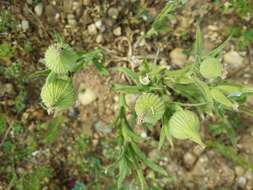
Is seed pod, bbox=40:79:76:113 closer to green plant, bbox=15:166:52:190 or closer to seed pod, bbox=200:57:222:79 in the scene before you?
seed pod, bbox=200:57:222:79

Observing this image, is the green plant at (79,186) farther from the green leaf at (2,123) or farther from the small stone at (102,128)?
the green leaf at (2,123)

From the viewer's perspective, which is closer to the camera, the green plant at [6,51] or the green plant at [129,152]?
the green plant at [129,152]

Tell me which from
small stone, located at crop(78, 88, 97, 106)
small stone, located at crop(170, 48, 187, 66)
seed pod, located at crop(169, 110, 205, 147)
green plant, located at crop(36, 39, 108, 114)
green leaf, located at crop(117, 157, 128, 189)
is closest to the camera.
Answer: seed pod, located at crop(169, 110, 205, 147)

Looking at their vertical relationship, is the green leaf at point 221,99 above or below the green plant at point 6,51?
below

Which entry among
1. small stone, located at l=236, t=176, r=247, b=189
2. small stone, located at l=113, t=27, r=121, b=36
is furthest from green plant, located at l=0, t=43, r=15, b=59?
small stone, located at l=236, t=176, r=247, b=189

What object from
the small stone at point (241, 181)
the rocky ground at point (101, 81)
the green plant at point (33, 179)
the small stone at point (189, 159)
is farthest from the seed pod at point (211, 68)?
the green plant at point (33, 179)

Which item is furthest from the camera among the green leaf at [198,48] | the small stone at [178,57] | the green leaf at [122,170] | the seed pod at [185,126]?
the small stone at [178,57]

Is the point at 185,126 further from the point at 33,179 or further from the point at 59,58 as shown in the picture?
the point at 33,179

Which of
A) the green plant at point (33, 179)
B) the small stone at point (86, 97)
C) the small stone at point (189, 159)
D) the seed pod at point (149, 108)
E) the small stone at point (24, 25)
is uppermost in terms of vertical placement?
the small stone at point (24, 25)
